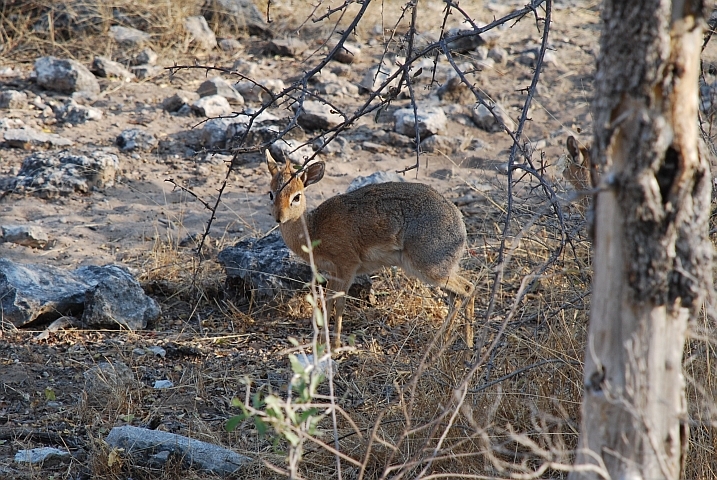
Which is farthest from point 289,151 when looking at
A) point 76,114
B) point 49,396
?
point 49,396

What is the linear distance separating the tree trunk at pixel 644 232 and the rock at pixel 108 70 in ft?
25.2

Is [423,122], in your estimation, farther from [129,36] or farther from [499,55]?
[129,36]

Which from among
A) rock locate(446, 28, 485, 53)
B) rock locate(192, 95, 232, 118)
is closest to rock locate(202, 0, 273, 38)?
rock locate(192, 95, 232, 118)

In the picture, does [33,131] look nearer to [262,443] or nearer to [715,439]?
[262,443]

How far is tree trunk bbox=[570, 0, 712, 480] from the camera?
1.94m

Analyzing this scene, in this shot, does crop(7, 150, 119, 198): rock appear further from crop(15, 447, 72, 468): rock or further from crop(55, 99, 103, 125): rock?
crop(15, 447, 72, 468): rock

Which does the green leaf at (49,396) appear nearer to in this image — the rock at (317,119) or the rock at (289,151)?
the rock at (289,151)

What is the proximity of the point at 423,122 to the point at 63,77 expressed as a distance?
11.9 feet

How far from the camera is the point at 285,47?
9.84 meters

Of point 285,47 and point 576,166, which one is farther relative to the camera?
point 285,47

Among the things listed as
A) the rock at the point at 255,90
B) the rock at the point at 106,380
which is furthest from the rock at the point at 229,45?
the rock at the point at 106,380

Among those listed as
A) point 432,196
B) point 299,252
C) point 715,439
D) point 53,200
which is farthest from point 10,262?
point 715,439

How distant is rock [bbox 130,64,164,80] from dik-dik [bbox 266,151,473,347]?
3.62m

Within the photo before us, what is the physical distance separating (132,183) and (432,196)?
2.84m
